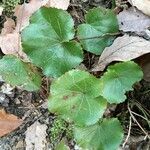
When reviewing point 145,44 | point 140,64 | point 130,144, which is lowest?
point 130,144

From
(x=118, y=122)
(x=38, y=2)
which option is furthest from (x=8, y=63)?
(x=118, y=122)

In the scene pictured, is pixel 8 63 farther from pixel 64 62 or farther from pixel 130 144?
pixel 130 144

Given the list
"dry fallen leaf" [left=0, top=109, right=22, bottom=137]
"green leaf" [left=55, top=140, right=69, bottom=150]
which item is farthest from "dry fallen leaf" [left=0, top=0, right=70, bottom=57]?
"green leaf" [left=55, top=140, right=69, bottom=150]

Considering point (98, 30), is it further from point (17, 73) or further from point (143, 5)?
point (17, 73)

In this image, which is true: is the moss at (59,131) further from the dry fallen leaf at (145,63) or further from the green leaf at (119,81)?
the dry fallen leaf at (145,63)

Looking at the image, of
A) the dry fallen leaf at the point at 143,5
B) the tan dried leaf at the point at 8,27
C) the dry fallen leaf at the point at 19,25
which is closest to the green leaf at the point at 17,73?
the dry fallen leaf at the point at 19,25

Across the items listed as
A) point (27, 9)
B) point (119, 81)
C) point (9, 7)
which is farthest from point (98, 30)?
point (9, 7)

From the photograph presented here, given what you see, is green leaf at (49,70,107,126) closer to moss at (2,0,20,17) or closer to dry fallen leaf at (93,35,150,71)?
dry fallen leaf at (93,35,150,71)
